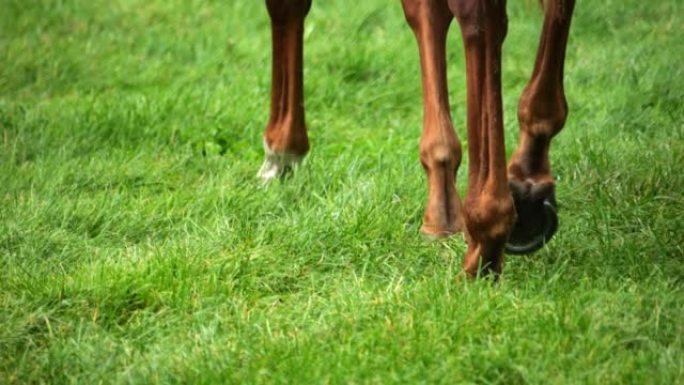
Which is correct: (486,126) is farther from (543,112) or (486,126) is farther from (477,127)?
(543,112)

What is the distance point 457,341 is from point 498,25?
3.17ft

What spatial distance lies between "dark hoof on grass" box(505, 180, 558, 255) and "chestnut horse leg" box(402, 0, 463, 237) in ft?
1.35

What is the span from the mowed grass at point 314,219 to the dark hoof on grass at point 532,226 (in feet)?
0.31

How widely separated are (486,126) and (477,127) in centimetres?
6

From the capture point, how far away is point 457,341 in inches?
150

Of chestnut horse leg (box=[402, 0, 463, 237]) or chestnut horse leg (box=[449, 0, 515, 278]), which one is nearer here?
chestnut horse leg (box=[449, 0, 515, 278])

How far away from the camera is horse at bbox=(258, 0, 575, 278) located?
13.7ft

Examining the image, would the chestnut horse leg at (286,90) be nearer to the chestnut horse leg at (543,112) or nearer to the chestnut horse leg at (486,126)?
the chestnut horse leg at (543,112)

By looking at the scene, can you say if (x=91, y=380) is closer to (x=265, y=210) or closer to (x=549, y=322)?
(x=549, y=322)

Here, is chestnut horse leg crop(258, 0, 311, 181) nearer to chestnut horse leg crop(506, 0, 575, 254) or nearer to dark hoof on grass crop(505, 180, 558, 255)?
chestnut horse leg crop(506, 0, 575, 254)

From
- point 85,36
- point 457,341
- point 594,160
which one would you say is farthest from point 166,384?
point 85,36

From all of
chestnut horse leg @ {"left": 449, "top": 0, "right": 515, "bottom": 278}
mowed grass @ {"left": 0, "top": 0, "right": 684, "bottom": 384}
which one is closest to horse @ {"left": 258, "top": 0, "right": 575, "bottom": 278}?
chestnut horse leg @ {"left": 449, "top": 0, "right": 515, "bottom": 278}

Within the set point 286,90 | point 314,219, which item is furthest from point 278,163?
point 314,219

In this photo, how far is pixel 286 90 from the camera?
20.3 ft
